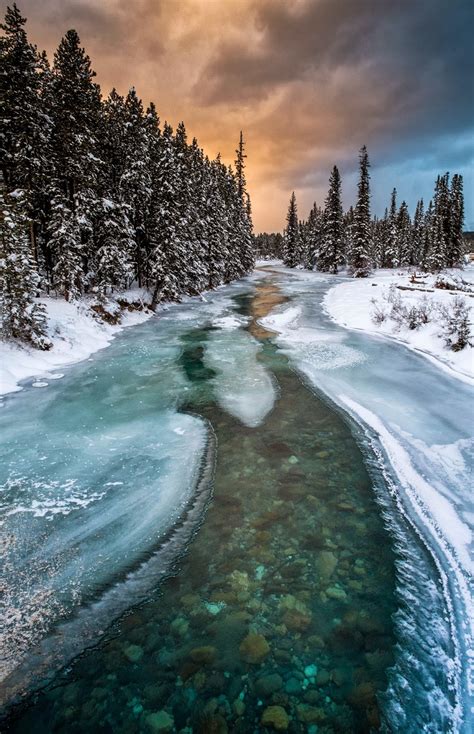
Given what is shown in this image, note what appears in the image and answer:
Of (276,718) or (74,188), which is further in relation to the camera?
(74,188)

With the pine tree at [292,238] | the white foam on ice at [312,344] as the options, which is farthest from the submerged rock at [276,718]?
the pine tree at [292,238]

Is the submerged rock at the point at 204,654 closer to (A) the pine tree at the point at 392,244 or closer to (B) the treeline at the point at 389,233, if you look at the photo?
(B) the treeline at the point at 389,233

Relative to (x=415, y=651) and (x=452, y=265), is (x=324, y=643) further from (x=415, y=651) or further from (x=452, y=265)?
(x=452, y=265)

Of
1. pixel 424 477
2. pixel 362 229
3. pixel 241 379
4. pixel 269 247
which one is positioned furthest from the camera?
pixel 269 247

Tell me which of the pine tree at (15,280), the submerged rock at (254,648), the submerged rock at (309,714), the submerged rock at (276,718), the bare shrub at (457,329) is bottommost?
the submerged rock at (276,718)

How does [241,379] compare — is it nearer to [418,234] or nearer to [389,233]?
[389,233]

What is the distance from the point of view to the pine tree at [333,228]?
5422 cm

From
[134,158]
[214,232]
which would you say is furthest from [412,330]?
[214,232]

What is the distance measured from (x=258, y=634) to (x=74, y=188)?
23.6m

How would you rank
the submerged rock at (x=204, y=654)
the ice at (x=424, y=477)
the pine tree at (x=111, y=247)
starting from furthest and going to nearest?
the pine tree at (x=111, y=247), the submerged rock at (x=204, y=654), the ice at (x=424, y=477)

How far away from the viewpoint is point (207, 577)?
4.04m

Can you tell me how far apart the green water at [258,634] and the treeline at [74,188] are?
11.4 metres

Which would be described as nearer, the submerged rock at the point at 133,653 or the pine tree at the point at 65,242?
the submerged rock at the point at 133,653

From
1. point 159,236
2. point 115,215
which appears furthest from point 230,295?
point 115,215
